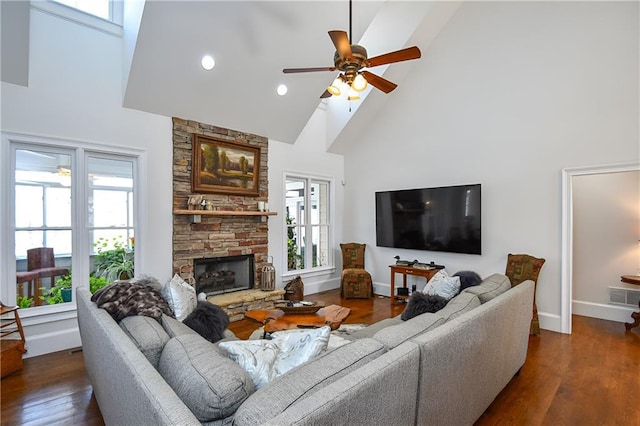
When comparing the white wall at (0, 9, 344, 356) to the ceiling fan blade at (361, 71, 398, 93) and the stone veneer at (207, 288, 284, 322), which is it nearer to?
the stone veneer at (207, 288, 284, 322)

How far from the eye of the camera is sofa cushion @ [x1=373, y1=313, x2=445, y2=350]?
5.19ft

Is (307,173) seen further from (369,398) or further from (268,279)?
(369,398)

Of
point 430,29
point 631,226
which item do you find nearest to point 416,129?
point 430,29

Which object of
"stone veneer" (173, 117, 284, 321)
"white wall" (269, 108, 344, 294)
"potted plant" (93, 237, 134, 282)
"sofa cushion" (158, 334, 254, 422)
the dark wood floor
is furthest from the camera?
"white wall" (269, 108, 344, 294)

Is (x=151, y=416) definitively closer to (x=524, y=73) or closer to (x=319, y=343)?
(x=319, y=343)

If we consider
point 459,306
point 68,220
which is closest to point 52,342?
point 68,220

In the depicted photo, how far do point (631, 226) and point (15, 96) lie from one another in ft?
24.4

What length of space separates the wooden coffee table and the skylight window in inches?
153

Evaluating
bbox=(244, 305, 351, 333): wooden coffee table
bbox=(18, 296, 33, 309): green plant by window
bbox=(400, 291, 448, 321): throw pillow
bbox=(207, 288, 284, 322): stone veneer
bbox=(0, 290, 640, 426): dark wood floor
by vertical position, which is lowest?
bbox=(0, 290, 640, 426): dark wood floor

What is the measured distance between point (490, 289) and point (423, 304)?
0.53m

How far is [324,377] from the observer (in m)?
1.21

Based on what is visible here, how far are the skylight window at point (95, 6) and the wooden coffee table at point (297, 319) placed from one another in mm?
3890

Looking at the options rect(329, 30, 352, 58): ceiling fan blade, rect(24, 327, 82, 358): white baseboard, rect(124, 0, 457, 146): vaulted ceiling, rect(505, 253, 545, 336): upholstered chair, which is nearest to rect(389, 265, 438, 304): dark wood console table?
rect(505, 253, 545, 336): upholstered chair

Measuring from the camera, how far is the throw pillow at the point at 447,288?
2793mm
